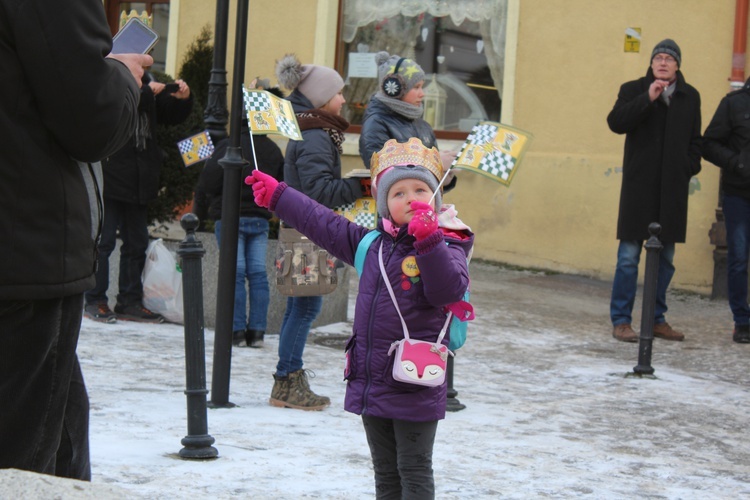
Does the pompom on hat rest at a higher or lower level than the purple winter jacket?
higher

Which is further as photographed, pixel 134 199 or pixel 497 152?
pixel 134 199

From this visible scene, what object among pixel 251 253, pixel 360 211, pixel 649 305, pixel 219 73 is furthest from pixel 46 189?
pixel 649 305

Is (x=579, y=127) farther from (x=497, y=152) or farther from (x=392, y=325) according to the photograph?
(x=392, y=325)

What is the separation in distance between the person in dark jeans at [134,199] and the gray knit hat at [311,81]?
203 centimetres

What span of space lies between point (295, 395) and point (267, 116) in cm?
145

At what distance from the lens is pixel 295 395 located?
613 centimetres

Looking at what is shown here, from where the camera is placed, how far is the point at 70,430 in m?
3.18

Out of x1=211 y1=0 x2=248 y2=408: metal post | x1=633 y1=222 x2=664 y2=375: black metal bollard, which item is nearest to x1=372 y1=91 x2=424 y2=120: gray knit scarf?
x1=211 y1=0 x2=248 y2=408: metal post

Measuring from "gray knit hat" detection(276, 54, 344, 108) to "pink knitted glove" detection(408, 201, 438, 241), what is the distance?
281 cm

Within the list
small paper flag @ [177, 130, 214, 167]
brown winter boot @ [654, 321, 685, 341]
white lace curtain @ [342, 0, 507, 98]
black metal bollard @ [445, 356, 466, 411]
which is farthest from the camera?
white lace curtain @ [342, 0, 507, 98]

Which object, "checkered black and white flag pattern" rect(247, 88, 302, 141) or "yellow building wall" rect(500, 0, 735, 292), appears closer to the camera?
"checkered black and white flag pattern" rect(247, 88, 302, 141)

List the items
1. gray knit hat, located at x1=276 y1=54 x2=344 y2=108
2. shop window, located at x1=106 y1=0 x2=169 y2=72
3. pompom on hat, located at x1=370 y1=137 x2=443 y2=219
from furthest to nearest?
shop window, located at x1=106 y1=0 x2=169 y2=72 → gray knit hat, located at x1=276 y1=54 x2=344 y2=108 → pompom on hat, located at x1=370 y1=137 x2=443 y2=219

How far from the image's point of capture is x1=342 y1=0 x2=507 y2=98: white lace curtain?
12227 millimetres

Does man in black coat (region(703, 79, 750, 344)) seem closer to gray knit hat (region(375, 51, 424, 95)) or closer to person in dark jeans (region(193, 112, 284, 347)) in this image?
person in dark jeans (region(193, 112, 284, 347))
